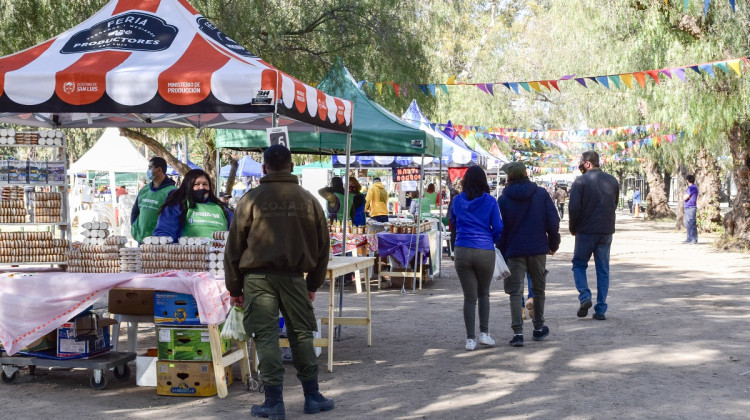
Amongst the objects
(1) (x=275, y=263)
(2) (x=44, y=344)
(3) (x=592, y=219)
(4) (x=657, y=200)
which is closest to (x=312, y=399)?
(1) (x=275, y=263)

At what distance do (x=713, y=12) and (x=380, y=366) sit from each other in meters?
13.2

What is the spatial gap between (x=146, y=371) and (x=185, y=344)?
0.52 meters

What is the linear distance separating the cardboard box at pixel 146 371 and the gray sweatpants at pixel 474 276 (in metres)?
3.06

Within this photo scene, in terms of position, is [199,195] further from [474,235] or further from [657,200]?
[657,200]

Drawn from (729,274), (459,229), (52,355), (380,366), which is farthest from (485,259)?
(729,274)

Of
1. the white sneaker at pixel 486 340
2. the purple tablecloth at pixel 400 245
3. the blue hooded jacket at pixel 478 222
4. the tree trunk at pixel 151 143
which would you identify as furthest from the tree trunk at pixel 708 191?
the blue hooded jacket at pixel 478 222

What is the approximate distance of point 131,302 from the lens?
7.50 m

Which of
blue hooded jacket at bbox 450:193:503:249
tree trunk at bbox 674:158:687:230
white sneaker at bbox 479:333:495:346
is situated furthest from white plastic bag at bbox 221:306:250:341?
tree trunk at bbox 674:158:687:230

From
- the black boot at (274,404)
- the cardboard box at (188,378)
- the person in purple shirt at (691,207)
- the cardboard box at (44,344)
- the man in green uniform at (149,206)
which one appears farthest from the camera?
the person in purple shirt at (691,207)

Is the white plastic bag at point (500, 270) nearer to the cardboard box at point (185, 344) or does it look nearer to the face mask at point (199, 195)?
the face mask at point (199, 195)

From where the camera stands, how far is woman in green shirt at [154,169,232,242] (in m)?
7.94

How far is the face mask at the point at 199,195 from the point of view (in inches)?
312

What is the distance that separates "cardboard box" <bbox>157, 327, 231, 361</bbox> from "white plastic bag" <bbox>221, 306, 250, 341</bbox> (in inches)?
9.3

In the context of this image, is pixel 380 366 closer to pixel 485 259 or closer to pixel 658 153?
pixel 485 259
